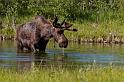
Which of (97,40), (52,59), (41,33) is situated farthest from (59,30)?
(97,40)

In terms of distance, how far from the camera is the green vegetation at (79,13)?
35.4m

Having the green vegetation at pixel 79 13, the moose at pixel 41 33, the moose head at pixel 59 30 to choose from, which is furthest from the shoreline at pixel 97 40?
the moose head at pixel 59 30

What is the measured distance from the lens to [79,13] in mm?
39812

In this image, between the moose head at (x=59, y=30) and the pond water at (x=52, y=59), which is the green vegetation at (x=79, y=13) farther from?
the pond water at (x=52, y=59)

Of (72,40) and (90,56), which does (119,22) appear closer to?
(72,40)

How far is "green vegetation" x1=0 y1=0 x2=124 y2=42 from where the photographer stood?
116ft

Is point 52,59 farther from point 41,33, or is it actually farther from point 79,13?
point 79,13

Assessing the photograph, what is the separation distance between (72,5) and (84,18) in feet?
6.83

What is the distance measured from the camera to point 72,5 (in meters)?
40.3

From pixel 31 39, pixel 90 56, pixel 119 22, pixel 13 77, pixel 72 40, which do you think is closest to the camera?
pixel 13 77

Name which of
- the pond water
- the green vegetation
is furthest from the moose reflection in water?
the green vegetation

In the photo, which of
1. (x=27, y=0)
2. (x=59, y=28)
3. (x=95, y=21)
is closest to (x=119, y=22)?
(x=95, y=21)

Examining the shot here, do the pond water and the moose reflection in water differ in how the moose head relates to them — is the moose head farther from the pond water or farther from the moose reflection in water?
the moose reflection in water

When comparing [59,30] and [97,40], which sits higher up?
[59,30]
